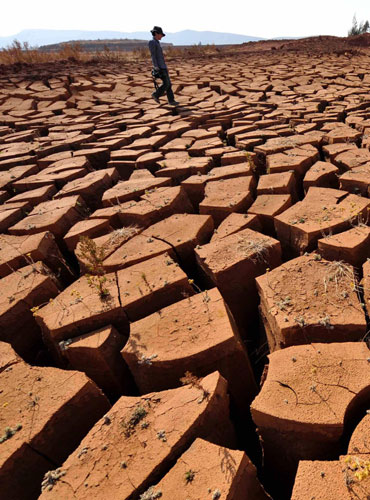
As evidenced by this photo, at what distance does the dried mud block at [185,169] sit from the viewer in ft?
10.1

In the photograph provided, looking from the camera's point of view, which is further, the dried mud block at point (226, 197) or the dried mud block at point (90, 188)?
the dried mud block at point (90, 188)

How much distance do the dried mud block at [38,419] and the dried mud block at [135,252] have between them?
0.76m

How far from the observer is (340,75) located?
6.84m

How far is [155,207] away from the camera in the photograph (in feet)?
8.07

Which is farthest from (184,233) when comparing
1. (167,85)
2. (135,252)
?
(167,85)

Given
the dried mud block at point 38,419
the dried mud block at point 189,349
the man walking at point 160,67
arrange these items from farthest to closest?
the man walking at point 160,67, the dried mud block at point 189,349, the dried mud block at point 38,419

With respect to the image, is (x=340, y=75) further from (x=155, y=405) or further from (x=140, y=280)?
(x=155, y=405)

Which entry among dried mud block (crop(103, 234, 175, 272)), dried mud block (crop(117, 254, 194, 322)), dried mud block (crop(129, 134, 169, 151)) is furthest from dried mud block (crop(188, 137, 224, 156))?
dried mud block (crop(117, 254, 194, 322))

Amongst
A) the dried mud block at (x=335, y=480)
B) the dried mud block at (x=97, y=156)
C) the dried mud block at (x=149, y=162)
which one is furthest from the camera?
the dried mud block at (x=97, y=156)

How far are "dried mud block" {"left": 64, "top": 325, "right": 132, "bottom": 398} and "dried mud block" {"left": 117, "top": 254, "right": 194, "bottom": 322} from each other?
0.16 meters

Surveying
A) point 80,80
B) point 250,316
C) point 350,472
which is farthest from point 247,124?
point 80,80

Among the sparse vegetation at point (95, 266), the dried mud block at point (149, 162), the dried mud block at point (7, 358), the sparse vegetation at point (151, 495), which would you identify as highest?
the dried mud block at point (149, 162)

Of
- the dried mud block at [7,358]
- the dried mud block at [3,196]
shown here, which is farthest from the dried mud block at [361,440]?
the dried mud block at [3,196]

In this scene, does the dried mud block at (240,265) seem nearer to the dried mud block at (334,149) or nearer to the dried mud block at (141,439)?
the dried mud block at (141,439)
